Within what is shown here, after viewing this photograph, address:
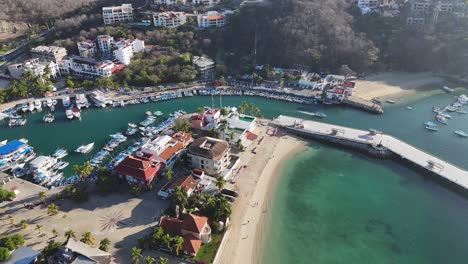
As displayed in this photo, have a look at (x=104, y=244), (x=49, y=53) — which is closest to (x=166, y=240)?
(x=104, y=244)

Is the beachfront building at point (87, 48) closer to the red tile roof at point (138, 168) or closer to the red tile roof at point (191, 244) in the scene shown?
the red tile roof at point (138, 168)

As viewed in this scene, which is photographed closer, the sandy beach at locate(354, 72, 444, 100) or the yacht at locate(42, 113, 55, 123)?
the yacht at locate(42, 113, 55, 123)

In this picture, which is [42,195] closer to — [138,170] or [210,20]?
[138,170]

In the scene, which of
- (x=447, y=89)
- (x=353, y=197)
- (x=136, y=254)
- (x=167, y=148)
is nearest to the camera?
(x=136, y=254)

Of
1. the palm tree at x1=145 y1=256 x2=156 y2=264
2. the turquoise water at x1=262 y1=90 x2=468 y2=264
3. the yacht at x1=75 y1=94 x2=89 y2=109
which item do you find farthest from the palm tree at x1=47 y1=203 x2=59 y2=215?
the yacht at x1=75 y1=94 x2=89 y2=109

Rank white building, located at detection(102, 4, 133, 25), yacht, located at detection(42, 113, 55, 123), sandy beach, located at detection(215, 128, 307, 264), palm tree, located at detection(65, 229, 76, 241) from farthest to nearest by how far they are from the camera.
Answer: white building, located at detection(102, 4, 133, 25)
yacht, located at detection(42, 113, 55, 123)
sandy beach, located at detection(215, 128, 307, 264)
palm tree, located at detection(65, 229, 76, 241)

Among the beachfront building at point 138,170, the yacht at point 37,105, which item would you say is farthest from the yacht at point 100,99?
the beachfront building at point 138,170

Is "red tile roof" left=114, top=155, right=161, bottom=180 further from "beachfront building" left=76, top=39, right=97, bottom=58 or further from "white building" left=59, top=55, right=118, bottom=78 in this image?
"beachfront building" left=76, top=39, right=97, bottom=58
